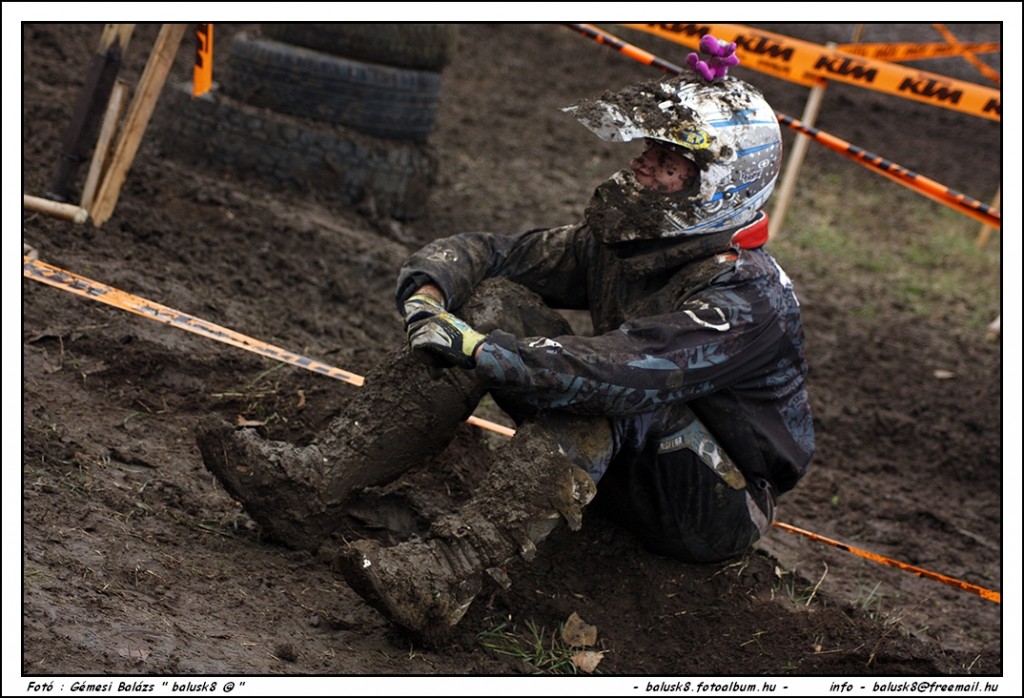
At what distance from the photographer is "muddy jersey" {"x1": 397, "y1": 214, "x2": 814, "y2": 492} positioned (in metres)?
3.54

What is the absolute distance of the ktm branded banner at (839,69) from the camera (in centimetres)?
893

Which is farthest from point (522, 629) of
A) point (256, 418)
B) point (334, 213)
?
point (334, 213)

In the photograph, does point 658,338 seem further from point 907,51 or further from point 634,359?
point 907,51

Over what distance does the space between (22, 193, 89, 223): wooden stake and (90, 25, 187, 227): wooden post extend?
133mm

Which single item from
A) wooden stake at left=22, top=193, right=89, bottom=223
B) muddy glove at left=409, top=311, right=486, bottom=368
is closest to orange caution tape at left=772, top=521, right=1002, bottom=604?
muddy glove at left=409, top=311, right=486, bottom=368

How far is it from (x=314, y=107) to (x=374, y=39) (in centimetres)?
56

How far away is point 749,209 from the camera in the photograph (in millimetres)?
4043

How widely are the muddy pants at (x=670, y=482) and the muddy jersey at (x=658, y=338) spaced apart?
0.15 ft

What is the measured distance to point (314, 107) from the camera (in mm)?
7746

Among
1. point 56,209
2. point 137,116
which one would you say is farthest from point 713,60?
point 56,209

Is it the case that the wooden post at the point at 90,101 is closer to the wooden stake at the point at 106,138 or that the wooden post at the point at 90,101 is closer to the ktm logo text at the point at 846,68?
the wooden stake at the point at 106,138

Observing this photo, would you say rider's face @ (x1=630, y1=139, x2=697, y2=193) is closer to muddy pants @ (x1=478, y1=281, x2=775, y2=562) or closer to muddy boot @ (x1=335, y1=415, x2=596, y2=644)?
muddy pants @ (x1=478, y1=281, x2=775, y2=562)

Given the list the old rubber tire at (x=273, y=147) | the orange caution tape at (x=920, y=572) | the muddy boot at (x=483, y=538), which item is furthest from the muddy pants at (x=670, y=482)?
the old rubber tire at (x=273, y=147)

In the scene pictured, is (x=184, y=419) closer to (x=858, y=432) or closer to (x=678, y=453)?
(x=678, y=453)
